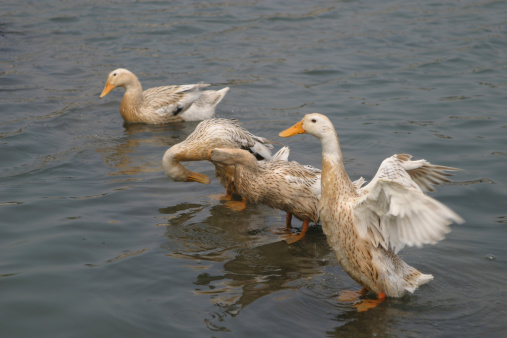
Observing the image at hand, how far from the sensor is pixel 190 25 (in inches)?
573

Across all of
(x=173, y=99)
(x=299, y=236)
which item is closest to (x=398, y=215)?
(x=299, y=236)

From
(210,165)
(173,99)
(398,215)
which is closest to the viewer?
(398,215)

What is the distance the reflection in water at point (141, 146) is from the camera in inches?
322

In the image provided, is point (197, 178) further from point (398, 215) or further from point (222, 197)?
point (398, 215)

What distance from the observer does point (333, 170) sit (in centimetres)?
533

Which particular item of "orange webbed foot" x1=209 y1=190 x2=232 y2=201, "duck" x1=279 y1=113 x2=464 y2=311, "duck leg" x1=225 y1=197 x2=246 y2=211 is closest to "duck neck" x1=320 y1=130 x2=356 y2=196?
"duck" x1=279 y1=113 x2=464 y2=311

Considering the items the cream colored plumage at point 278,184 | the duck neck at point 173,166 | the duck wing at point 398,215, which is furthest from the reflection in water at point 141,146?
the duck wing at point 398,215

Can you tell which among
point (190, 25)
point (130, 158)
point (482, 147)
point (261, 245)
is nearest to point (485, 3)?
point (190, 25)

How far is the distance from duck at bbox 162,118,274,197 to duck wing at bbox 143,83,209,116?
2250 millimetres

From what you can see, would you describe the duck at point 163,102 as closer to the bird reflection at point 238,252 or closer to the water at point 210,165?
the water at point 210,165

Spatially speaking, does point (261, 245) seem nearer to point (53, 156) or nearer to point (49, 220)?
point (49, 220)

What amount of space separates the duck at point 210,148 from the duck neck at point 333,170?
215cm

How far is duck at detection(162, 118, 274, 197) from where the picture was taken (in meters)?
7.44

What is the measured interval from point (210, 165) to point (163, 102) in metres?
2.03
